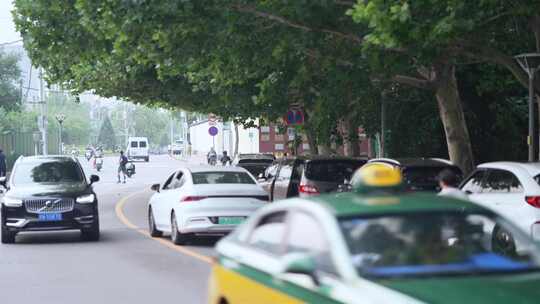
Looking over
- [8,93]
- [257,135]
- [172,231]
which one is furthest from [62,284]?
[257,135]

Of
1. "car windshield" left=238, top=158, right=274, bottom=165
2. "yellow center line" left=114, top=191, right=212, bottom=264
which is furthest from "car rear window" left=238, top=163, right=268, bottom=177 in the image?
"yellow center line" left=114, top=191, right=212, bottom=264

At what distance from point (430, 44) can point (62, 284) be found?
6999 mm

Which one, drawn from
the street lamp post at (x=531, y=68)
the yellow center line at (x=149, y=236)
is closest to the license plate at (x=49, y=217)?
the yellow center line at (x=149, y=236)

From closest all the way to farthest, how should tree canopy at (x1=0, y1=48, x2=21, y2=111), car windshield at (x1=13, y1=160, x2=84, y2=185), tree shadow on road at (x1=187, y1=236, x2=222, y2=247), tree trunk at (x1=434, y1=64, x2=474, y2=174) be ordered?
tree shadow on road at (x1=187, y1=236, x2=222, y2=247), car windshield at (x1=13, y1=160, x2=84, y2=185), tree trunk at (x1=434, y1=64, x2=474, y2=174), tree canopy at (x1=0, y1=48, x2=21, y2=111)

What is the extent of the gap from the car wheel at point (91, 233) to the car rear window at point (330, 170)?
13.3ft

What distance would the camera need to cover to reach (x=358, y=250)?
20.5 ft

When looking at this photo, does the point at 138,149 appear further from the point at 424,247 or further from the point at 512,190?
the point at 424,247

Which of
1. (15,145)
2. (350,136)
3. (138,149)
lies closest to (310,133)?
(350,136)

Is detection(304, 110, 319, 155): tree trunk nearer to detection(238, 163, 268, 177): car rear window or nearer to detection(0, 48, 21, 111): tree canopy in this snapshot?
detection(238, 163, 268, 177): car rear window

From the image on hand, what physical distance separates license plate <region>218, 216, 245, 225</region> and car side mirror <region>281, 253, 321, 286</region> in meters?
11.0

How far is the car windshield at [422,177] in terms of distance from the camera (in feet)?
55.4

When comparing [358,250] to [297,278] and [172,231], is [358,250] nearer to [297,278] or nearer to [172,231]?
[297,278]

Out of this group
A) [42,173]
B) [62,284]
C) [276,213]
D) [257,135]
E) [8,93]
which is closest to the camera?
[276,213]

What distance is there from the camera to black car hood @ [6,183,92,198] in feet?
60.7
